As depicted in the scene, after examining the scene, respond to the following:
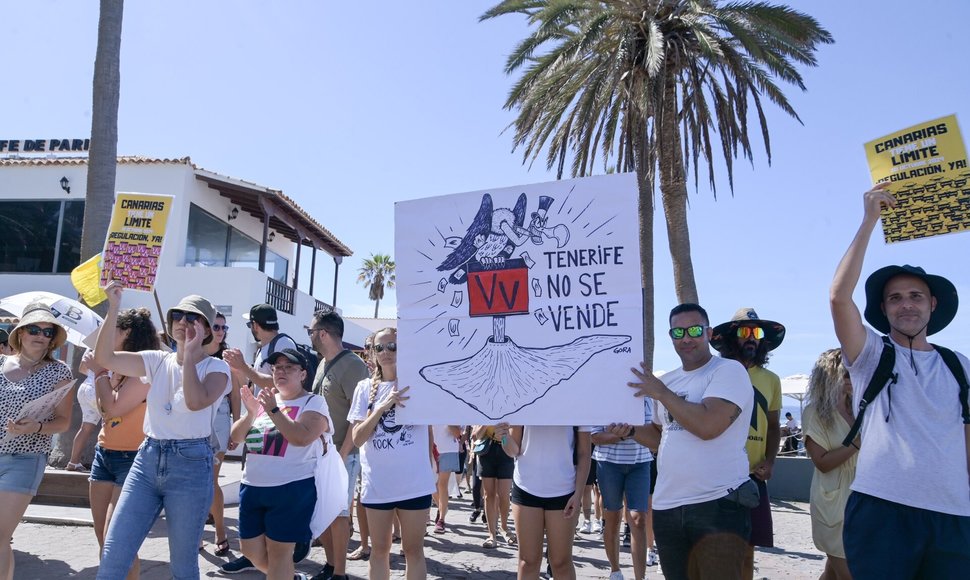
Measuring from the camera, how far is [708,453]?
3326 mm

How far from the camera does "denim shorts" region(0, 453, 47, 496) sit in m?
3.89

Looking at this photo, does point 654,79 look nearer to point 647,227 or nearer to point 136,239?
point 647,227

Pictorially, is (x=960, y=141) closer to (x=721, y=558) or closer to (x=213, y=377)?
(x=721, y=558)

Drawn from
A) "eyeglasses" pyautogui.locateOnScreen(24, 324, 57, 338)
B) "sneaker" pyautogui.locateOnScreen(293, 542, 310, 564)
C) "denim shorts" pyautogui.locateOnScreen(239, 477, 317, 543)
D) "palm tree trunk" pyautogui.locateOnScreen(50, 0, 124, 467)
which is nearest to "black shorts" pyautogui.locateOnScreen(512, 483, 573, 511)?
"denim shorts" pyautogui.locateOnScreen(239, 477, 317, 543)

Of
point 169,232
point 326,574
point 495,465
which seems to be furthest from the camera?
point 169,232

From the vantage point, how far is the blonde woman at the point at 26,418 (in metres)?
3.87

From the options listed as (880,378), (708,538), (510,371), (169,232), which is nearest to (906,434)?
(880,378)

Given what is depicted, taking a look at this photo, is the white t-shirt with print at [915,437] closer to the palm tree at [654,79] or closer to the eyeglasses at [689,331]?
the eyeglasses at [689,331]

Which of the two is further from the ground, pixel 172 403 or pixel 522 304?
pixel 522 304

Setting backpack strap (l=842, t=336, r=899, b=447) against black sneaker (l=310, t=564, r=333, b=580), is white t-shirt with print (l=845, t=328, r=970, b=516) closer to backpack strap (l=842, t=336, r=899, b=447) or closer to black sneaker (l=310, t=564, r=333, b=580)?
backpack strap (l=842, t=336, r=899, b=447)

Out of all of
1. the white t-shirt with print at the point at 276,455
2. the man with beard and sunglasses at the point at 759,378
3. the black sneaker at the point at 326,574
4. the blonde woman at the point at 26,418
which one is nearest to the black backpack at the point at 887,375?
the man with beard and sunglasses at the point at 759,378

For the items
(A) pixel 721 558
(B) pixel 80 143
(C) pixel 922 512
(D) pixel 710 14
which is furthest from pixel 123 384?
(B) pixel 80 143

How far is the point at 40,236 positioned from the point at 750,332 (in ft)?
58.4

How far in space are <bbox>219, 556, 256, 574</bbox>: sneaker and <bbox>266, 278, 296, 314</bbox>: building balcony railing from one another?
12.2 m
